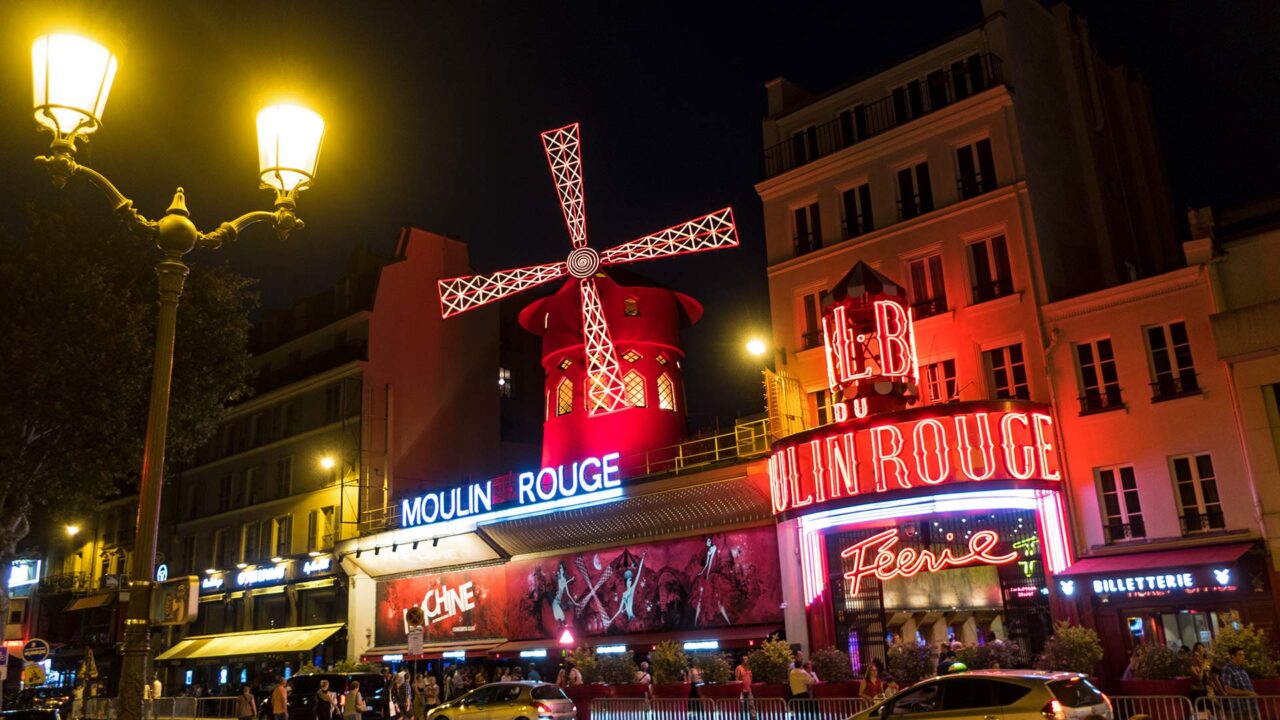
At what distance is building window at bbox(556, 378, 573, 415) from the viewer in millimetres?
31577

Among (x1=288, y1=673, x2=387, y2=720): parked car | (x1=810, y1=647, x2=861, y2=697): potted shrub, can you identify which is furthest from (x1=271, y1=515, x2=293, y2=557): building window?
(x1=810, y1=647, x2=861, y2=697): potted shrub

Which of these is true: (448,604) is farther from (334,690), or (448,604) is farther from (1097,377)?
(1097,377)

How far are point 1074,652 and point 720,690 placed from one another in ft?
21.8

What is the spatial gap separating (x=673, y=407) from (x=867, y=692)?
49.2ft

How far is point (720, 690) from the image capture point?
2005 cm

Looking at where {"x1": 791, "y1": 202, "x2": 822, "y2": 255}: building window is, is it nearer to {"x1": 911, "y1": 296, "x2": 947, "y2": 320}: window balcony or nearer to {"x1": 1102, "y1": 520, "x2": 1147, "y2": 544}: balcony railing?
{"x1": 911, "y1": 296, "x2": 947, "y2": 320}: window balcony

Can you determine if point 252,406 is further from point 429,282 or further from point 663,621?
point 663,621

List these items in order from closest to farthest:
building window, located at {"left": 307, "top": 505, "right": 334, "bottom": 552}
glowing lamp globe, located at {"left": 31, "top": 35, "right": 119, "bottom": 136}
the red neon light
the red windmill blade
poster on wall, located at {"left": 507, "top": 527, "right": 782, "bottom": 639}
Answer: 1. glowing lamp globe, located at {"left": 31, "top": 35, "right": 119, "bottom": 136}
2. the red neon light
3. poster on wall, located at {"left": 507, "top": 527, "right": 782, "bottom": 639}
4. the red windmill blade
5. building window, located at {"left": 307, "top": 505, "right": 334, "bottom": 552}

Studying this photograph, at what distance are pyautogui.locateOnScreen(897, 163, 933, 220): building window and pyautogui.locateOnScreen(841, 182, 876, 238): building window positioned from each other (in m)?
0.81

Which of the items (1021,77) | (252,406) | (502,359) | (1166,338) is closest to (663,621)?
(1166,338)

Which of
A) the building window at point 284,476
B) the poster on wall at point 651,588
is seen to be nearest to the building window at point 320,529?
the building window at point 284,476

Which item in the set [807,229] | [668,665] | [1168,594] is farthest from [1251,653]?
[807,229]

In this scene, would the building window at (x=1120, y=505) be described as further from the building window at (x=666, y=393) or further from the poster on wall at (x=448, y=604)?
the poster on wall at (x=448, y=604)

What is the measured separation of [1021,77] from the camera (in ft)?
81.6
